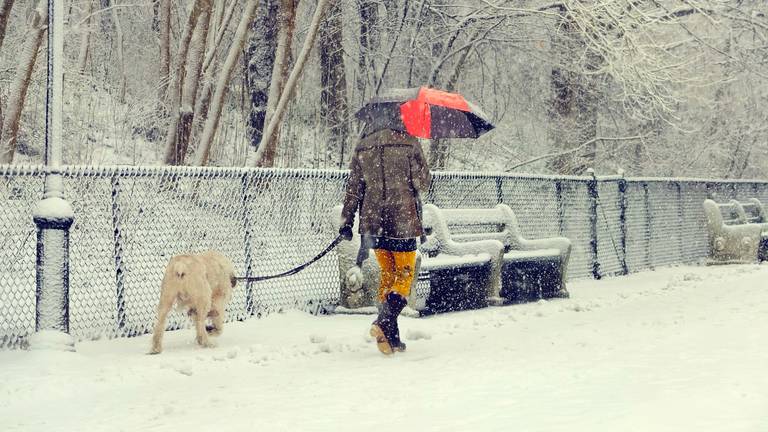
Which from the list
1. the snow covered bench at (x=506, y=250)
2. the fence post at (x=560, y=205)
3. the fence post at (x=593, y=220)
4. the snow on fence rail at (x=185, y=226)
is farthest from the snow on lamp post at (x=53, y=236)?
the fence post at (x=593, y=220)

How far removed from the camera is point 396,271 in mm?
7730

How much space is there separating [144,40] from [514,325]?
19.7m

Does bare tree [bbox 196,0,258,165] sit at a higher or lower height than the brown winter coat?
higher

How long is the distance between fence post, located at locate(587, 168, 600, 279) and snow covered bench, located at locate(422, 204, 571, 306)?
8.73ft

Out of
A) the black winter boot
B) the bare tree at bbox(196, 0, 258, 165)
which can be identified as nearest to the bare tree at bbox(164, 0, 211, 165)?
the bare tree at bbox(196, 0, 258, 165)

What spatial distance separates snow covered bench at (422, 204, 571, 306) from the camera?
1060cm

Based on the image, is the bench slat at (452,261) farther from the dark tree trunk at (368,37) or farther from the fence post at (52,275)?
the dark tree trunk at (368,37)

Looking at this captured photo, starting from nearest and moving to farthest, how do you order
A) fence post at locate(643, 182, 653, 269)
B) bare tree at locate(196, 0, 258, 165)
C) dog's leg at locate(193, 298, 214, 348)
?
1. dog's leg at locate(193, 298, 214, 348)
2. bare tree at locate(196, 0, 258, 165)
3. fence post at locate(643, 182, 653, 269)

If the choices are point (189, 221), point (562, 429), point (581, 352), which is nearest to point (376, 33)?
point (189, 221)

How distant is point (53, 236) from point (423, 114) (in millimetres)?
3455

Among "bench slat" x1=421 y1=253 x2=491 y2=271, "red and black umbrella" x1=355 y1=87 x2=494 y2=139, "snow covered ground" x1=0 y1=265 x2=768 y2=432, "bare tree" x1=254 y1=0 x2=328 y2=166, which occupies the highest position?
"bare tree" x1=254 y1=0 x2=328 y2=166

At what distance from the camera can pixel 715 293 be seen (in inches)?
475

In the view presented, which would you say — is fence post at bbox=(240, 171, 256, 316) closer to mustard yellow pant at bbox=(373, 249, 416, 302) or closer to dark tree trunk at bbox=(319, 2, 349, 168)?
mustard yellow pant at bbox=(373, 249, 416, 302)

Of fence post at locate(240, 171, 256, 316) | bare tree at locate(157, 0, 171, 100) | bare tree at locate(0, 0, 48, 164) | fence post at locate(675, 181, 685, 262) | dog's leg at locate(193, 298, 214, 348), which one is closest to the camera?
dog's leg at locate(193, 298, 214, 348)
